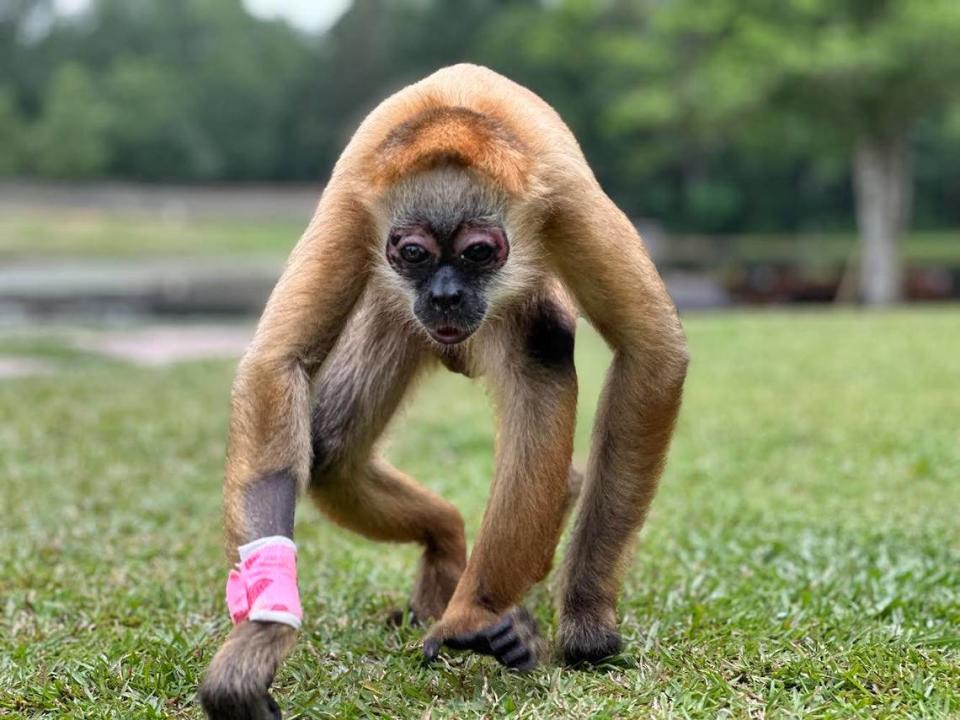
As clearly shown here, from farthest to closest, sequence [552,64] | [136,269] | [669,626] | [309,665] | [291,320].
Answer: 1. [552,64]
2. [136,269]
3. [669,626]
4. [309,665]
5. [291,320]

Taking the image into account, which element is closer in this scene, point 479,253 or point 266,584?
point 266,584

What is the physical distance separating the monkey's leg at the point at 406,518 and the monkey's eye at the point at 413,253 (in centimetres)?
91

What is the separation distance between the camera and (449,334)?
3.81m

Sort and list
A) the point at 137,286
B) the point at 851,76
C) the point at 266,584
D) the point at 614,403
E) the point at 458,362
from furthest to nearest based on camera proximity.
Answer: the point at 137,286 → the point at 851,76 → the point at 458,362 → the point at 614,403 → the point at 266,584

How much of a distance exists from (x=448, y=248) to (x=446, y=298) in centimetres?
17

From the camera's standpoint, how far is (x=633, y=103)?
32.9 metres

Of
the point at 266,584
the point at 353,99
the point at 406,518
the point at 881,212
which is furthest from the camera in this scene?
the point at 353,99

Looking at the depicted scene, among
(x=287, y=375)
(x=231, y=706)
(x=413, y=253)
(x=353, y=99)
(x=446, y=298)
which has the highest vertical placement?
(x=353, y=99)

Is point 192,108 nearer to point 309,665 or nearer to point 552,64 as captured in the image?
point 552,64

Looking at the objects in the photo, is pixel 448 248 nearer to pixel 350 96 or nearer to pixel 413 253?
pixel 413 253

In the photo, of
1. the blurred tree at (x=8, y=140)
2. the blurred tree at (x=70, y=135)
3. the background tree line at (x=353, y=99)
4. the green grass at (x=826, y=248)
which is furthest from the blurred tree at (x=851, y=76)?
the blurred tree at (x=8, y=140)

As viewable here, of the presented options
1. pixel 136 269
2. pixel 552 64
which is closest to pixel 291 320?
pixel 136 269

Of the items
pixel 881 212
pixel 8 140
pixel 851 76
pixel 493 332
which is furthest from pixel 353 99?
pixel 493 332

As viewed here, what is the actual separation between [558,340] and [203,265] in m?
31.6
